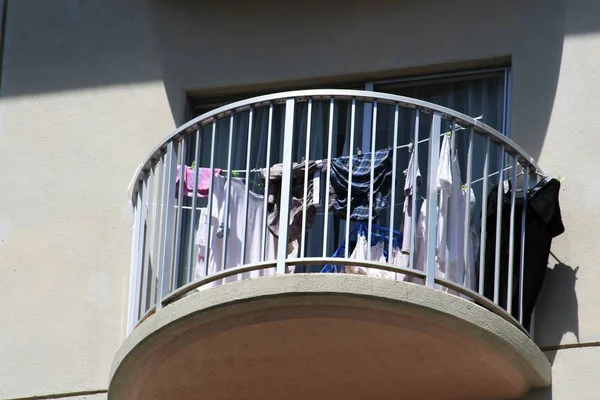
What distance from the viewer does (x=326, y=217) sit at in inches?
432

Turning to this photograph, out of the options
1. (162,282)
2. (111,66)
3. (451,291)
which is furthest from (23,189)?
(451,291)

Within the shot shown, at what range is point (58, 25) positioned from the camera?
13.9 meters

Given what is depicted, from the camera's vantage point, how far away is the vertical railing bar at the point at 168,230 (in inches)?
449

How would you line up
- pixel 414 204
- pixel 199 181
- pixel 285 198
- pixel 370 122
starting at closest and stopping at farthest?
pixel 285 198 → pixel 414 204 → pixel 199 181 → pixel 370 122

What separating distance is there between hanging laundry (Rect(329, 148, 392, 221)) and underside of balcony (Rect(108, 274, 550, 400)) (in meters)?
0.74

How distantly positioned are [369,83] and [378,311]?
277 cm

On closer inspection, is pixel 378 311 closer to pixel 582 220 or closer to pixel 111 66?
pixel 582 220

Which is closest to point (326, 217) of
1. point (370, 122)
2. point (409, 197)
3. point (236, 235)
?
point (409, 197)

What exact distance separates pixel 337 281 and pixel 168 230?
4.66 ft

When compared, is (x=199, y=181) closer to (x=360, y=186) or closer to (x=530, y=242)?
(x=360, y=186)

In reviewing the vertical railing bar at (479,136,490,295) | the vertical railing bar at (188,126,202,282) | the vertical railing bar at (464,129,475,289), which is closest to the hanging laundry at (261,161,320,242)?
the vertical railing bar at (188,126,202,282)

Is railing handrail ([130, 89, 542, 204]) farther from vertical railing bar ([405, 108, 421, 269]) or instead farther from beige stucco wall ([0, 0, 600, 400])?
beige stucco wall ([0, 0, 600, 400])

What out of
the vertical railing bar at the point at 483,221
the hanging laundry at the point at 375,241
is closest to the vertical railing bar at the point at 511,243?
the vertical railing bar at the point at 483,221

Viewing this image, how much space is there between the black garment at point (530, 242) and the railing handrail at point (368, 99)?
302mm
